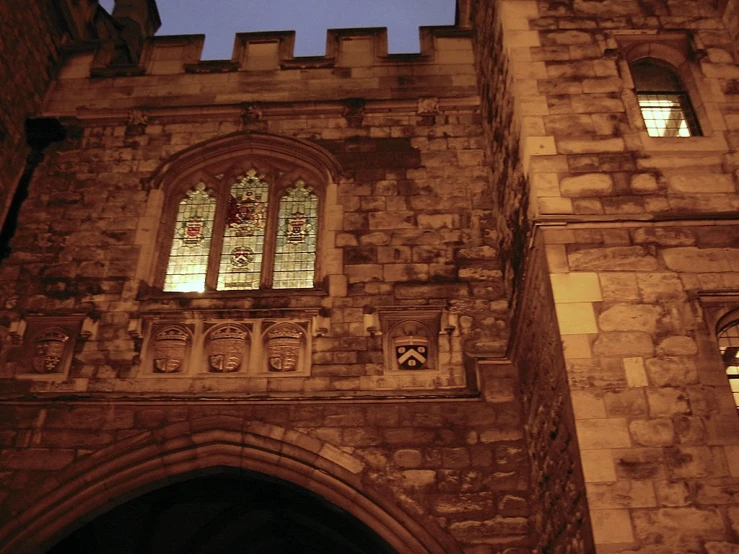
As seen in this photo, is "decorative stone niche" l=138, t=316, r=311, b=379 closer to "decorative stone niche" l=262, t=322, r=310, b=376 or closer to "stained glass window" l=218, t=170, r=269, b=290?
"decorative stone niche" l=262, t=322, r=310, b=376

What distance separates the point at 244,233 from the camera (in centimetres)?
700

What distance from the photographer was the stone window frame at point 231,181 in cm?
667

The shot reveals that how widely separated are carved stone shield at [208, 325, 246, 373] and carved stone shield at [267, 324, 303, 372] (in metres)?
0.23

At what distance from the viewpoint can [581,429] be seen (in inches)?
159

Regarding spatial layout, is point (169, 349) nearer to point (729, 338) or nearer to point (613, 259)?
point (613, 259)

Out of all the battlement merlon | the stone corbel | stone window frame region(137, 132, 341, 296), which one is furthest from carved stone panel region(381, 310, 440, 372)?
the battlement merlon

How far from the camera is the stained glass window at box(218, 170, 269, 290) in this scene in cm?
671

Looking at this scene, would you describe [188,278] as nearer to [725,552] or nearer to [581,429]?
[581,429]

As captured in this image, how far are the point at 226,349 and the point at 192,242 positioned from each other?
1.35 meters

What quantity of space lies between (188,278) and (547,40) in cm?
354

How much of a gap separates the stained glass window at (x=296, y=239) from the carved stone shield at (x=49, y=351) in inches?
69.4

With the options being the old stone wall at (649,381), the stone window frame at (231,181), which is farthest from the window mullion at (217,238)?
the old stone wall at (649,381)

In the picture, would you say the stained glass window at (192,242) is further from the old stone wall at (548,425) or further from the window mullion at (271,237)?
the old stone wall at (548,425)

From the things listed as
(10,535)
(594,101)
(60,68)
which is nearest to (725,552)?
(594,101)
